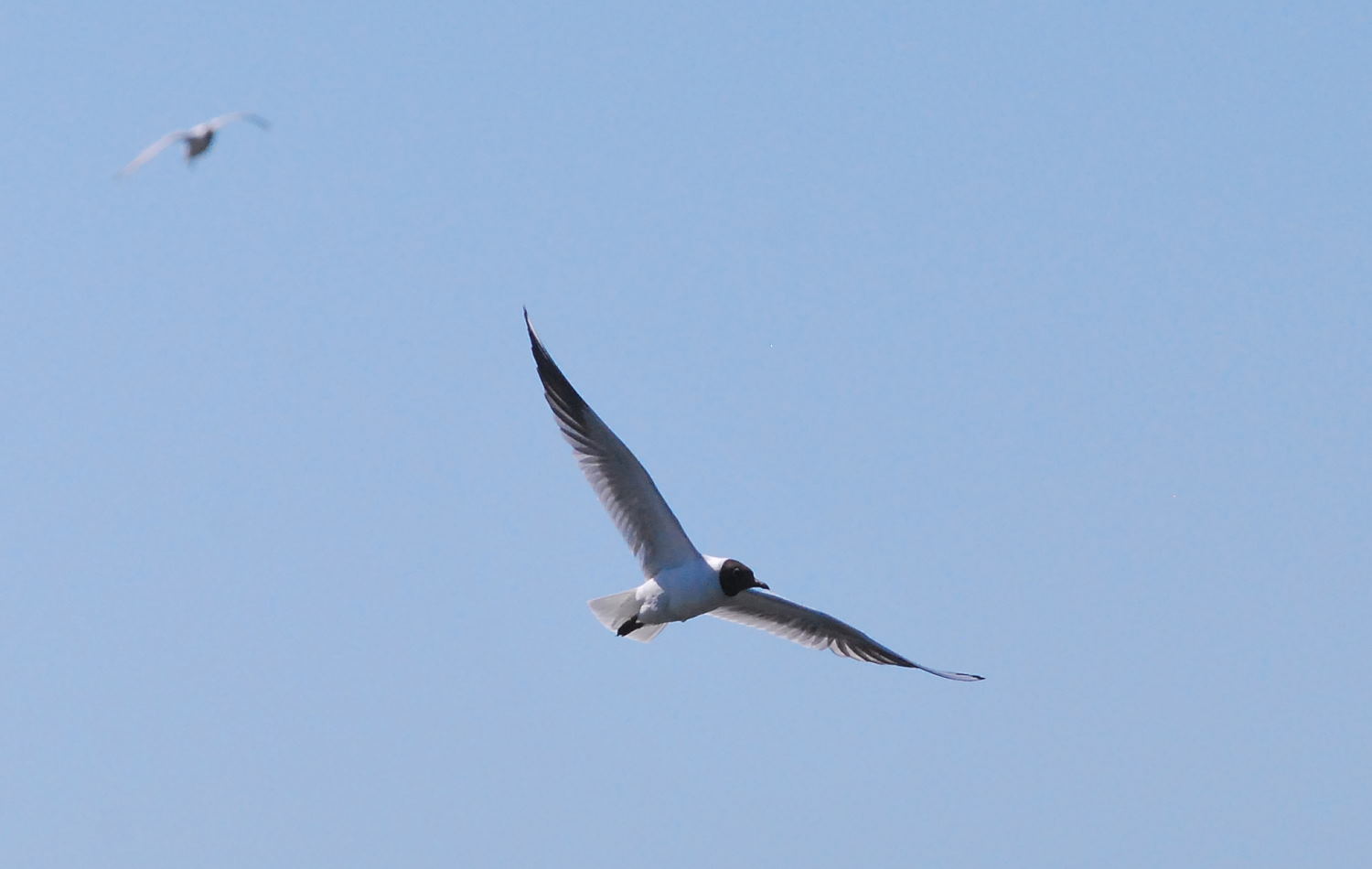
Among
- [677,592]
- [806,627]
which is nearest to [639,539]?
[677,592]

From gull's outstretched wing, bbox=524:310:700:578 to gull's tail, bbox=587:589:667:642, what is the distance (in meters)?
0.33

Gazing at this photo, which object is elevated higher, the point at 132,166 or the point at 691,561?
the point at 132,166

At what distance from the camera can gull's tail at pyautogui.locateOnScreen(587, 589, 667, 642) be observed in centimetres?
1605

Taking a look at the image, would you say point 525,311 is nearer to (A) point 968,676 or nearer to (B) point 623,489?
(B) point 623,489

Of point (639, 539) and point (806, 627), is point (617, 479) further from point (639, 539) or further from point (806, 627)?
point (806, 627)

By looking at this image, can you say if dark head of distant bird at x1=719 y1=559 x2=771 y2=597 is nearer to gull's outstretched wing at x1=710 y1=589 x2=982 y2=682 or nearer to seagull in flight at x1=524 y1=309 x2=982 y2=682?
seagull in flight at x1=524 y1=309 x2=982 y2=682

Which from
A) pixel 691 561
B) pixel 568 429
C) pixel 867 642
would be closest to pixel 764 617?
pixel 867 642

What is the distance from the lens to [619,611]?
16.2 meters

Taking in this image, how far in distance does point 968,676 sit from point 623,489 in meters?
4.22

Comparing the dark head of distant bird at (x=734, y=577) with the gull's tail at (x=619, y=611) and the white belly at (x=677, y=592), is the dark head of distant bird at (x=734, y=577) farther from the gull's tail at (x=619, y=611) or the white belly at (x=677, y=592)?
the gull's tail at (x=619, y=611)

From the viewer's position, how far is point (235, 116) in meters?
15.5

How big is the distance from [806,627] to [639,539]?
2.93 meters

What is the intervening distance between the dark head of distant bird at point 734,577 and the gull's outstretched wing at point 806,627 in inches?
45.0

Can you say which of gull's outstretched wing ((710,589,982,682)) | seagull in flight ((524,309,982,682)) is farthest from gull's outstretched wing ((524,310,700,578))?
gull's outstretched wing ((710,589,982,682))
